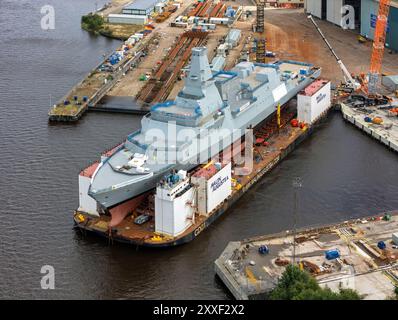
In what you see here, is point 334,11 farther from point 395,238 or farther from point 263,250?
point 263,250

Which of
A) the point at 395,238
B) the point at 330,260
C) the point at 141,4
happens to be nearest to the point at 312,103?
the point at 395,238

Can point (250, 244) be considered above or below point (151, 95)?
below

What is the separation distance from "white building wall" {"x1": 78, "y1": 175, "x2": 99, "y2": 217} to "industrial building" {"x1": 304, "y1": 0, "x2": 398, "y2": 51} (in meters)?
54.1

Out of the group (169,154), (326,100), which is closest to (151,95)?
(326,100)

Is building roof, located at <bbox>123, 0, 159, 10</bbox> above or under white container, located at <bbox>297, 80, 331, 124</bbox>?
above

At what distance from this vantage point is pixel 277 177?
6153cm

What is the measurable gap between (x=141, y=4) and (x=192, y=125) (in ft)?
215

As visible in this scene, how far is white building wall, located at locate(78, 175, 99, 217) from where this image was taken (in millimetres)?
52812

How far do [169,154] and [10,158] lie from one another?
1759cm

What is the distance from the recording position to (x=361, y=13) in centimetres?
10112

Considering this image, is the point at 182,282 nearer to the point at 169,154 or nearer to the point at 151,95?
the point at 169,154
